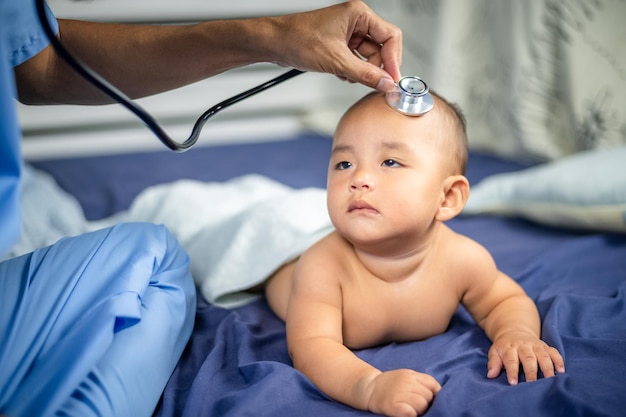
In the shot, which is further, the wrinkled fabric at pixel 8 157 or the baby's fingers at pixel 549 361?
the baby's fingers at pixel 549 361

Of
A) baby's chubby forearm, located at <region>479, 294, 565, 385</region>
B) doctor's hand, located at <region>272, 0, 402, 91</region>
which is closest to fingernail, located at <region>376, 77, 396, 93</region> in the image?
doctor's hand, located at <region>272, 0, 402, 91</region>

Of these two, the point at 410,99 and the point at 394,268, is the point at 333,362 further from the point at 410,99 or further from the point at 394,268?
the point at 410,99

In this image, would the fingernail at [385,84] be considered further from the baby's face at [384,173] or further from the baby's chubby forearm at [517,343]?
the baby's chubby forearm at [517,343]

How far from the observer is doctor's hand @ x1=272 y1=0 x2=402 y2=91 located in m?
0.82

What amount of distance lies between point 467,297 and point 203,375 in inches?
16.3

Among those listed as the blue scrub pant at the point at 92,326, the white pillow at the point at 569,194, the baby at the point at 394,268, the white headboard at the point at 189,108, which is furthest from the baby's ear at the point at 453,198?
the white headboard at the point at 189,108

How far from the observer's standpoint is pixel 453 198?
2.92ft

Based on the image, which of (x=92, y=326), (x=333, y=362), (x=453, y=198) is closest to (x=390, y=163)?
(x=453, y=198)

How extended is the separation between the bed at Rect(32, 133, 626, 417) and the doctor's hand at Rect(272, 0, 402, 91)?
1.30 feet

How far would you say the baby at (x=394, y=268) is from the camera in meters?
0.80

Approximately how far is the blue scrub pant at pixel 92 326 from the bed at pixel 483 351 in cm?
7

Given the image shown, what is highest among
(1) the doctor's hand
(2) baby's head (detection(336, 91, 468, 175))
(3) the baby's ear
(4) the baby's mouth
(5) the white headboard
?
(1) the doctor's hand

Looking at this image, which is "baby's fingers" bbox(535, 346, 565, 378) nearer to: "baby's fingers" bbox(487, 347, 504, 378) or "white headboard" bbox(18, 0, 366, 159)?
"baby's fingers" bbox(487, 347, 504, 378)

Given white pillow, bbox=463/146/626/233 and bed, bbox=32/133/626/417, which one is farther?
white pillow, bbox=463/146/626/233
